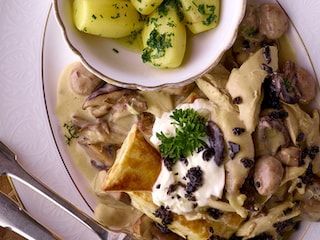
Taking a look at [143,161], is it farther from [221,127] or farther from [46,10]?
[46,10]

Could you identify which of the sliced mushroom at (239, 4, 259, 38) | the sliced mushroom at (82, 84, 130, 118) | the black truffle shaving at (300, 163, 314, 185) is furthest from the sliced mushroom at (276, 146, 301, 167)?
the sliced mushroom at (82, 84, 130, 118)

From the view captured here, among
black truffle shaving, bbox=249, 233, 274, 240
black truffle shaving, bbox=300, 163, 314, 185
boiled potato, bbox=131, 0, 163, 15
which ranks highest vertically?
boiled potato, bbox=131, 0, 163, 15

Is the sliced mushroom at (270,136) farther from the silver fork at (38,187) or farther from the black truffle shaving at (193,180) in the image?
the silver fork at (38,187)

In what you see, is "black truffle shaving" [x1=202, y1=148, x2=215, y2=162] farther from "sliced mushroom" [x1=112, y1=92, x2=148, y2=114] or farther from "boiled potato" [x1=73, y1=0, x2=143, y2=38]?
"boiled potato" [x1=73, y1=0, x2=143, y2=38]

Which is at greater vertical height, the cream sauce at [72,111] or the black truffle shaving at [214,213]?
the cream sauce at [72,111]

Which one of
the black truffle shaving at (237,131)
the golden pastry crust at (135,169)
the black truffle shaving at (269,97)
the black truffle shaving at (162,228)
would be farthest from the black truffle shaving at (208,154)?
the black truffle shaving at (162,228)

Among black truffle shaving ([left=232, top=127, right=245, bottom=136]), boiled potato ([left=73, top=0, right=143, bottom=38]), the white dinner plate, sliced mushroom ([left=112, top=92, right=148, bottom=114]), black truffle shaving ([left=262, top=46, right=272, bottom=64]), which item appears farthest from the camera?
the white dinner plate
